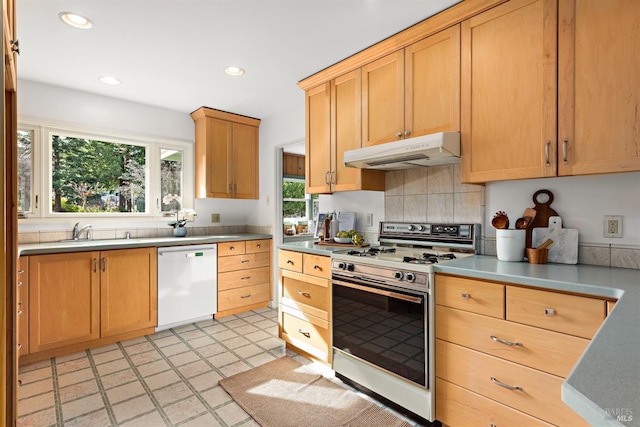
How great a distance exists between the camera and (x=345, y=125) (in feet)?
8.84

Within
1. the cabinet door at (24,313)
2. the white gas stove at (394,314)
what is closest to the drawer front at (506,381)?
the white gas stove at (394,314)

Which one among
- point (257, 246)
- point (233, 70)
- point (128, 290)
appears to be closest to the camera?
point (233, 70)

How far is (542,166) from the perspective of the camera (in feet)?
5.57

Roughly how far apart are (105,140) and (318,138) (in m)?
2.37

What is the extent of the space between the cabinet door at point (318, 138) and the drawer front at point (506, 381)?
62.9 inches

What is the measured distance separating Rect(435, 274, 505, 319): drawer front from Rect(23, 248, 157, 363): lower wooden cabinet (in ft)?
8.79

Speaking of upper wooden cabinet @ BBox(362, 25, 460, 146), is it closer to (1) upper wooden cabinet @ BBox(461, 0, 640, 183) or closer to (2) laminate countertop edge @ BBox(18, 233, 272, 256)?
(1) upper wooden cabinet @ BBox(461, 0, 640, 183)

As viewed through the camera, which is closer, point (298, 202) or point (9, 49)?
point (9, 49)

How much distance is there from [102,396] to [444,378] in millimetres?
2147

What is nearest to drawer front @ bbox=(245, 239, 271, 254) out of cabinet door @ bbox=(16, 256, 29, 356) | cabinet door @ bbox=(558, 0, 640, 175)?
cabinet door @ bbox=(16, 256, 29, 356)

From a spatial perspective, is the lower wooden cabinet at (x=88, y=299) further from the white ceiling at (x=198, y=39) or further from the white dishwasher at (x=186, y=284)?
the white ceiling at (x=198, y=39)

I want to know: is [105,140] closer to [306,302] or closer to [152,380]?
[152,380]

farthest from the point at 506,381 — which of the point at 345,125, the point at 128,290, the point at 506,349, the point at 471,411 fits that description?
the point at 128,290

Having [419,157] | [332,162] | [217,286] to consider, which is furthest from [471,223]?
[217,286]
